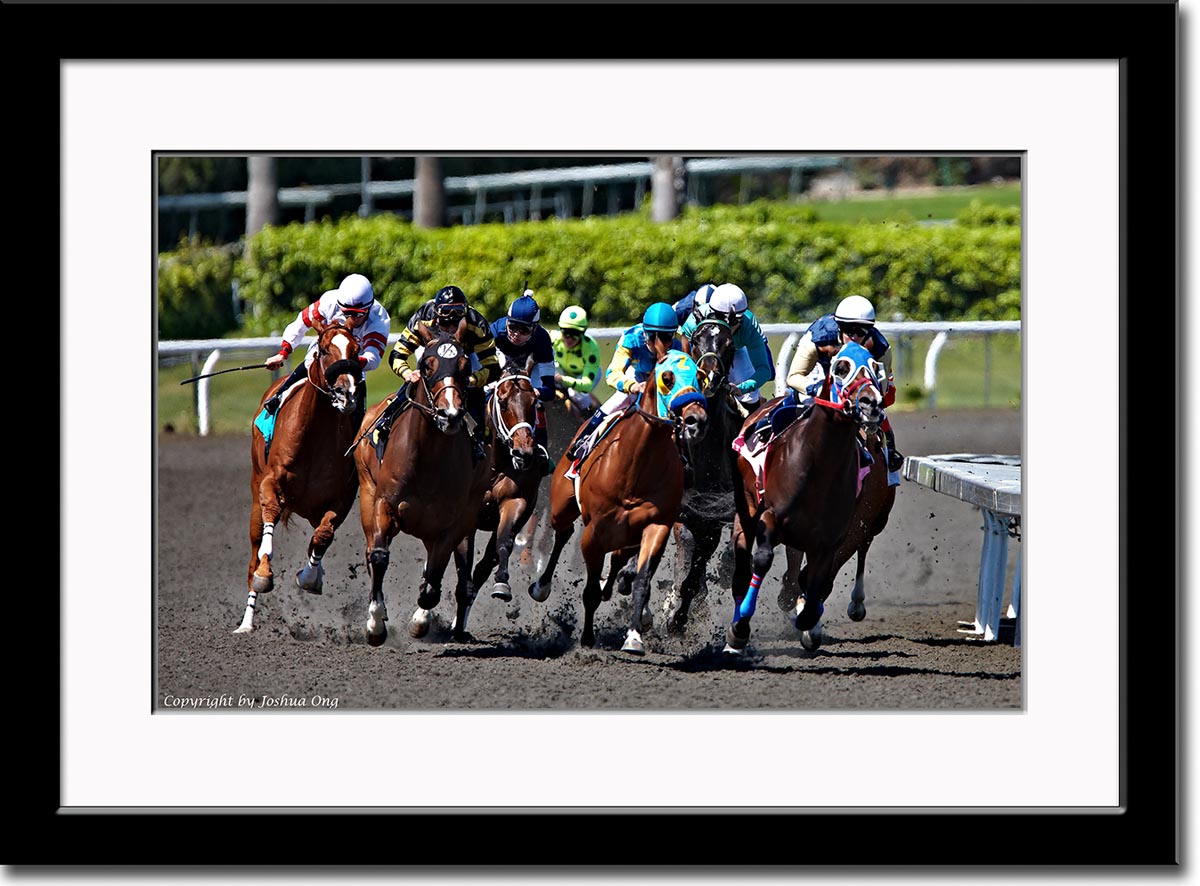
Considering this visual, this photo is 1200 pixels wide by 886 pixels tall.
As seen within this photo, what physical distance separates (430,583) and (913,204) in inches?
477

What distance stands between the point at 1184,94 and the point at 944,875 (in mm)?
2648

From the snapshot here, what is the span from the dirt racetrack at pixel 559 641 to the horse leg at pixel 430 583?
16 cm

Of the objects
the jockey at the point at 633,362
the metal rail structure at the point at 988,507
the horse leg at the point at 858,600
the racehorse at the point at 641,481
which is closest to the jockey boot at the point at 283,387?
the jockey at the point at 633,362

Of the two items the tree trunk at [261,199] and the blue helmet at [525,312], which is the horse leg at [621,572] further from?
the tree trunk at [261,199]

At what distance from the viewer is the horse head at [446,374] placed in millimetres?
8086

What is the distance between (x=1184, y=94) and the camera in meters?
5.88

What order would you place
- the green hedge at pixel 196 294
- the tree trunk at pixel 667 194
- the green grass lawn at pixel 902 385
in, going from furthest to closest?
the tree trunk at pixel 667 194
the green hedge at pixel 196 294
the green grass lawn at pixel 902 385

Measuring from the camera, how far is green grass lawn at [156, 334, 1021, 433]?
49.6 feet

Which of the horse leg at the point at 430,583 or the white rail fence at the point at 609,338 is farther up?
the white rail fence at the point at 609,338

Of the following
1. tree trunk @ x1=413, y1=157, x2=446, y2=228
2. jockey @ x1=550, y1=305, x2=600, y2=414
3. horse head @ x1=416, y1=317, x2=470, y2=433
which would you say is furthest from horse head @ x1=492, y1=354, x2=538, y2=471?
tree trunk @ x1=413, y1=157, x2=446, y2=228

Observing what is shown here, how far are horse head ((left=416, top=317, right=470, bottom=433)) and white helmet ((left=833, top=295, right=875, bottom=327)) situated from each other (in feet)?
5.86

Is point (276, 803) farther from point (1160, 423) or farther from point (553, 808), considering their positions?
point (1160, 423)

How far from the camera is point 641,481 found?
8.41 meters
